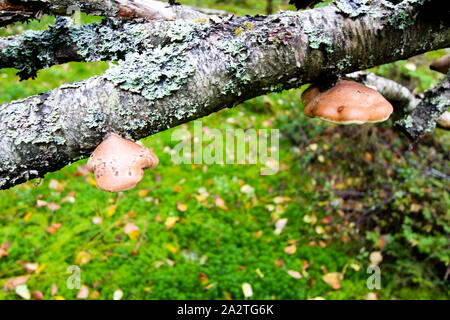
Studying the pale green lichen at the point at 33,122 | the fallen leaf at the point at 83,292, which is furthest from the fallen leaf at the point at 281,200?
the pale green lichen at the point at 33,122

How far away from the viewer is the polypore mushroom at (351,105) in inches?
60.2

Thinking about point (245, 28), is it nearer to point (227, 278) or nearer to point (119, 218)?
point (227, 278)

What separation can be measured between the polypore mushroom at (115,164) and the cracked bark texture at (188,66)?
2.3 inches

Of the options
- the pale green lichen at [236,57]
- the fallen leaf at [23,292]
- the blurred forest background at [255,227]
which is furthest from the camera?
the blurred forest background at [255,227]

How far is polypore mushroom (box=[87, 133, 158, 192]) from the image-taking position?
4.19 feet

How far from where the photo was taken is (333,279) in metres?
3.77

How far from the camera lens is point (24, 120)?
128 centimetres

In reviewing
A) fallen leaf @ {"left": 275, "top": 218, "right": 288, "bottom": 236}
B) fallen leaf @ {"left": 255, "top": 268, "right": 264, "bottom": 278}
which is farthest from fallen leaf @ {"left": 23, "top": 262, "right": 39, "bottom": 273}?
fallen leaf @ {"left": 275, "top": 218, "right": 288, "bottom": 236}

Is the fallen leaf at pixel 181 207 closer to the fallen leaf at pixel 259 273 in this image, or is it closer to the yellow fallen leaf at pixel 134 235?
the yellow fallen leaf at pixel 134 235

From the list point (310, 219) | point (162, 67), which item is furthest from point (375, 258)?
point (162, 67)

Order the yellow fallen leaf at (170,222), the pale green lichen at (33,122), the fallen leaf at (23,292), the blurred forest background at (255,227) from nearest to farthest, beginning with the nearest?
the pale green lichen at (33,122)
the fallen leaf at (23,292)
the blurred forest background at (255,227)
the yellow fallen leaf at (170,222)

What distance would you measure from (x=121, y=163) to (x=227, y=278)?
8.81 feet

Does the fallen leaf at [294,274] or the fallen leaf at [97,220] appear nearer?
the fallen leaf at [294,274]
